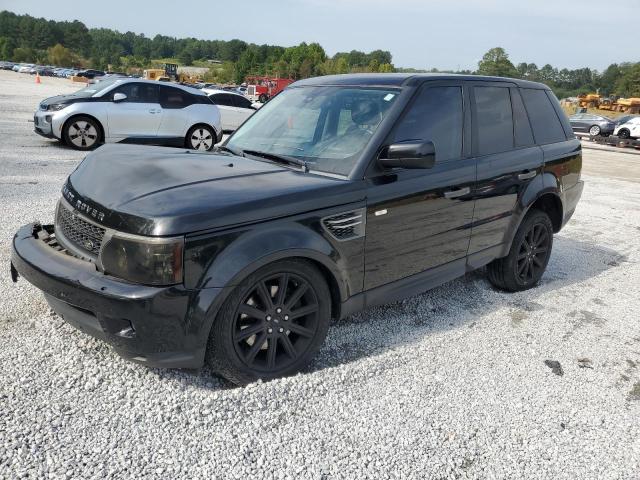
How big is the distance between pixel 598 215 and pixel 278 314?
7850 mm

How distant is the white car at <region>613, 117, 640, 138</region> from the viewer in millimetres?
27844

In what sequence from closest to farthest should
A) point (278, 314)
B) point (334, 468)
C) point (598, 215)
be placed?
point (334, 468), point (278, 314), point (598, 215)

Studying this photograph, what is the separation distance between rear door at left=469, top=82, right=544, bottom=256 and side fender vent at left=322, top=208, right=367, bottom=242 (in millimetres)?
1274

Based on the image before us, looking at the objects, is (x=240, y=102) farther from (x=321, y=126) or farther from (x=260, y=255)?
(x=260, y=255)

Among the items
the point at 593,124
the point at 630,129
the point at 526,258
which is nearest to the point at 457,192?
the point at 526,258

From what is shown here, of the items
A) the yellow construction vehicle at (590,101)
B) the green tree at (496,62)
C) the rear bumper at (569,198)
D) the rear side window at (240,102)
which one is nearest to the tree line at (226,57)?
the green tree at (496,62)

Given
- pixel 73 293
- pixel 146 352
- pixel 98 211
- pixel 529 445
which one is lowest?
pixel 529 445

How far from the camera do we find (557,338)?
4191mm

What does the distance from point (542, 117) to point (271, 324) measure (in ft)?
11.6

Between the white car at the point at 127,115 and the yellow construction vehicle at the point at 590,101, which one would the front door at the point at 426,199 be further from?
the yellow construction vehicle at the point at 590,101

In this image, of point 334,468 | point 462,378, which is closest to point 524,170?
point 462,378

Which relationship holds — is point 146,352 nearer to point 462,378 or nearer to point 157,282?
point 157,282

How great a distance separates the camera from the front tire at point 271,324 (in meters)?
2.90

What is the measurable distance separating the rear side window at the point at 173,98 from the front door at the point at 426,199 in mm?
9481
